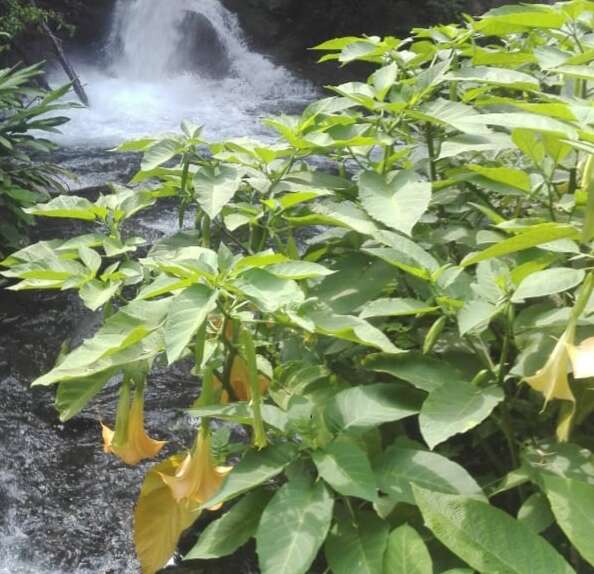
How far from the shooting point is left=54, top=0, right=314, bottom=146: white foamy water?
8.10 metres

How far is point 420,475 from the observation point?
2.61ft

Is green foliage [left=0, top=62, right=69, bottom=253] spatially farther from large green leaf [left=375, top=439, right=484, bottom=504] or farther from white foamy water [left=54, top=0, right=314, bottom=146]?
white foamy water [left=54, top=0, right=314, bottom=146]

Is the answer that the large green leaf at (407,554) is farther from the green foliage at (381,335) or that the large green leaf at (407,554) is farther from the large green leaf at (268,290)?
the large green leaf at (268,290)

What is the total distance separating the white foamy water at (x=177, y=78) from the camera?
8.10m

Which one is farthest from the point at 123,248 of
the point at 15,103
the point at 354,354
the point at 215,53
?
the point at 215,53

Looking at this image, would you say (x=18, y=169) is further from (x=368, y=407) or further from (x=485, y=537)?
(x=485, y=537)

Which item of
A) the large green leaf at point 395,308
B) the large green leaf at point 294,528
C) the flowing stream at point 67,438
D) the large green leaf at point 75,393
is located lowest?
the flowing stream at point 67,438

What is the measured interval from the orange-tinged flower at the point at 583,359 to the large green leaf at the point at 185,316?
37cm

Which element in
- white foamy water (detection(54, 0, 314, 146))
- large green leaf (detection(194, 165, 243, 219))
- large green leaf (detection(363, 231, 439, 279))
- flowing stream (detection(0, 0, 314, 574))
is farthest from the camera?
white foamy water (detection(54, 0, 314, 146))

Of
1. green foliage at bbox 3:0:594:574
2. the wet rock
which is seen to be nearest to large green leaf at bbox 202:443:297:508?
green foliage at bbox 3:0:594:574

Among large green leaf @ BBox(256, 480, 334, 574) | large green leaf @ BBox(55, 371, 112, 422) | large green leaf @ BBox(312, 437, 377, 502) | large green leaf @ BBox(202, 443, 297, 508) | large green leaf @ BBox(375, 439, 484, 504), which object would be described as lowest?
large green leaf @ BBox(375, 439, 484, 504)

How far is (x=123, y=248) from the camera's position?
1060mm

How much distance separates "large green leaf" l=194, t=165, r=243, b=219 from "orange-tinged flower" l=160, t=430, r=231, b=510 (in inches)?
12.0

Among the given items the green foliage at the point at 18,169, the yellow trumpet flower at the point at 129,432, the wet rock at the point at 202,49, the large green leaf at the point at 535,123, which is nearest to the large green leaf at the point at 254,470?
the yellow trumpet flower at the point at 129,432
